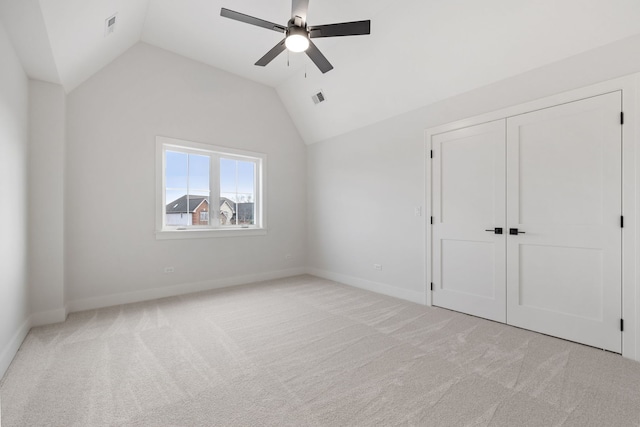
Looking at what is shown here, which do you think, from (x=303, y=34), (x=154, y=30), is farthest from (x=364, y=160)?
(x=154, y=30)

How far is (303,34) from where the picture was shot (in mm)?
2596

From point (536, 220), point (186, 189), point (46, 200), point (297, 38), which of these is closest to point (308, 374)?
point (536, 220)

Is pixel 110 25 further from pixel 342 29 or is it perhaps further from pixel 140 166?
pixel 342 29

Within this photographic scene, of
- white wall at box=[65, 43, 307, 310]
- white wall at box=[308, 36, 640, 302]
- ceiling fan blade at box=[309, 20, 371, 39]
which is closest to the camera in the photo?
ceiling fan blade at box=[309, 20, 371, 39]

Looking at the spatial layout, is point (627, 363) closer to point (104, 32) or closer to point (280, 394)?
point (280, 394)

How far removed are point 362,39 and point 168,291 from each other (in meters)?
4.44

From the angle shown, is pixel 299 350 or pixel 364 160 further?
pixel 364 160

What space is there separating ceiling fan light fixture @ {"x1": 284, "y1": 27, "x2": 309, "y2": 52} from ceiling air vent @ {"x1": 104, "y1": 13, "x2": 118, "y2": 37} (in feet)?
6.00

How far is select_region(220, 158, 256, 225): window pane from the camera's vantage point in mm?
4895

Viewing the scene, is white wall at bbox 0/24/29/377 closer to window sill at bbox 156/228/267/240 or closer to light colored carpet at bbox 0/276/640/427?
light colored carpet at bbox 0/276/640/427

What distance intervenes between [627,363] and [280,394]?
2.78 meters

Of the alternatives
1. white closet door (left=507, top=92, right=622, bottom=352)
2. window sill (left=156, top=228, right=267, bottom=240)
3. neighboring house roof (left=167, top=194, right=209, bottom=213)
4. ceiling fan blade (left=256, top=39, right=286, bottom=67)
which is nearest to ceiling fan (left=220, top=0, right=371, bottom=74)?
ceiling fan blade (left=256, top=39, right=286, bottom=67)

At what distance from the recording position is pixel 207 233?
4.58 m

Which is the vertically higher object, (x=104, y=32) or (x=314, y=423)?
(x=104, y=32)
